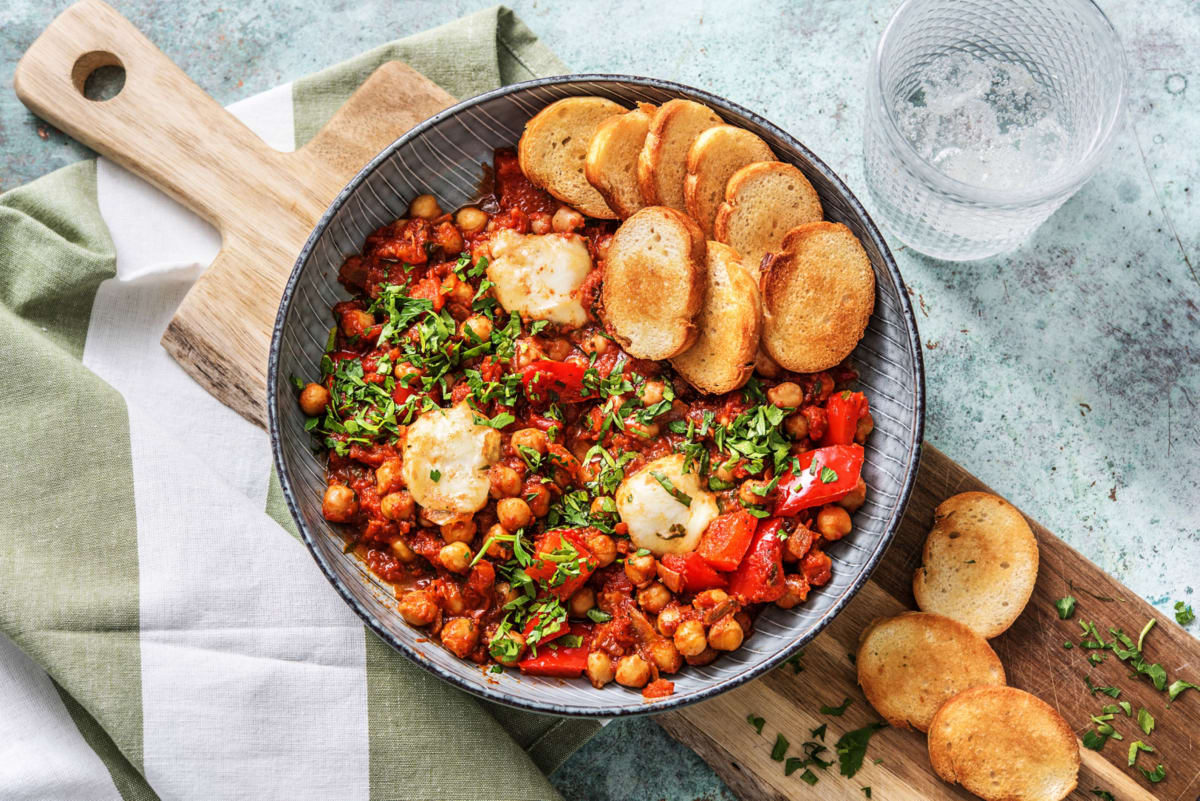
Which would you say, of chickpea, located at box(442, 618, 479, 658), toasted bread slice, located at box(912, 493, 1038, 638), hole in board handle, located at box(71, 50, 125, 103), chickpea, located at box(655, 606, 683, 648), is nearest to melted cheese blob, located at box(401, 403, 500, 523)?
chickpea, located at box(442, 618, 479, 658)

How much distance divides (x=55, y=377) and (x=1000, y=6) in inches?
193

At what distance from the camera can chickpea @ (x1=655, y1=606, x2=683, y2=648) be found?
4.04 m

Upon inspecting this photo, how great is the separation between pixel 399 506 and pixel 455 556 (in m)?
0.33

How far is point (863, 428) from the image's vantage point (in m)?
4.18

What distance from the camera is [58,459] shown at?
4.40 metres

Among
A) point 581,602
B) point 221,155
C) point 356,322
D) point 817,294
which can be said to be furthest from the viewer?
point 221,155

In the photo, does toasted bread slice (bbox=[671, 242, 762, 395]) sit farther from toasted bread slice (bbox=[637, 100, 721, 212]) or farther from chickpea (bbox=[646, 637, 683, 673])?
chickpea (bbox=[646, 637, 683, 673])

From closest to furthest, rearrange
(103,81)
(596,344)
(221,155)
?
(596,344)
(221,155)
(103,81)

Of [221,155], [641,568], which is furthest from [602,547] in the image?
[221,155]

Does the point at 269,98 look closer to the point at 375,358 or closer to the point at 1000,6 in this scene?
the point at 375,358

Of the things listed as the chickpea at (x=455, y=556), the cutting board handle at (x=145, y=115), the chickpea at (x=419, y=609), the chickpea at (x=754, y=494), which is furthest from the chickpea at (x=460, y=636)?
Result: the cutting board handle at (x=145, y=115)

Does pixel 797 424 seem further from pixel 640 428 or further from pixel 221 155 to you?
pixel 221 155

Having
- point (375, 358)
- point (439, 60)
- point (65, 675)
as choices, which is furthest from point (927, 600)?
point (65, 675)

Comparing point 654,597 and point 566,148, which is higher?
point 566,148
